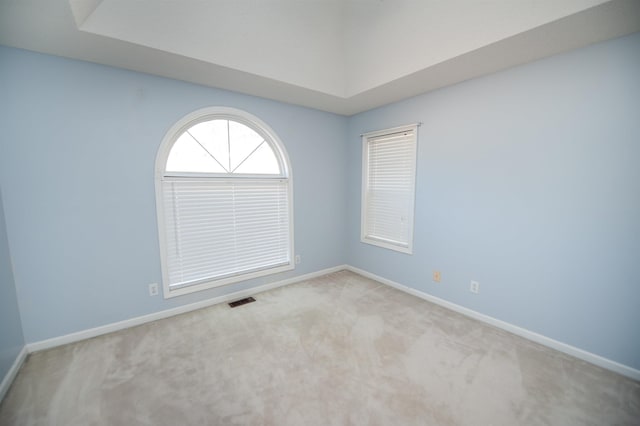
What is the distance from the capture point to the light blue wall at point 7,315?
5.80 feet

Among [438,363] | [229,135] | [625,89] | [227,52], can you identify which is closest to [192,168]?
[229,135]

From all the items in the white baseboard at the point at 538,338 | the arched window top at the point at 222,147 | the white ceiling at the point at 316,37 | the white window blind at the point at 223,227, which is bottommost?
the white baseboard at the point at 538,338

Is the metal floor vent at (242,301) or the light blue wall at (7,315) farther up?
the light blue wall at (7,315)

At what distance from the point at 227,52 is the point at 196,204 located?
153cm

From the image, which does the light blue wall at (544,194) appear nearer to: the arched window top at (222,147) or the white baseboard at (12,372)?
the arched window top at (222,147)

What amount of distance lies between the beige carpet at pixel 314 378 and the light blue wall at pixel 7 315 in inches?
6.5

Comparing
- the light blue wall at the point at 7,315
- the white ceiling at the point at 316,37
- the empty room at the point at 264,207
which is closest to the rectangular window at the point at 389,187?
the empty room at the point at 264,207

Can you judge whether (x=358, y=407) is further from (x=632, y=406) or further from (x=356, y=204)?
(x=356, y=204)

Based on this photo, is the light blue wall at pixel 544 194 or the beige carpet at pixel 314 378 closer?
the beige carpet at pixel 314 378

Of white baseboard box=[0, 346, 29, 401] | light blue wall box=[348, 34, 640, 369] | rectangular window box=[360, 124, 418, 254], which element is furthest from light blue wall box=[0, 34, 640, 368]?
rectangular window box=[360, 124, 418, 254]

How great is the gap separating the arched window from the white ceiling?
535 millimetres

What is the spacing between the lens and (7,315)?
6.10 feet

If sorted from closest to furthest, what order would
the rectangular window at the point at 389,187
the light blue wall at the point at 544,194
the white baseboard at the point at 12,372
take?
the white baseboard at the point at 12,372
the light blue wall at the point at 544,194
the rectangular window at the point at 389,187

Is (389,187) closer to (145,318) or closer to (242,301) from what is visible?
(242,301)
